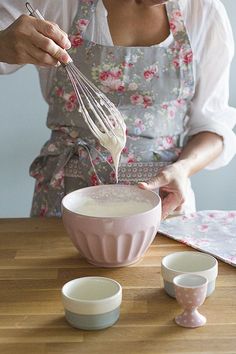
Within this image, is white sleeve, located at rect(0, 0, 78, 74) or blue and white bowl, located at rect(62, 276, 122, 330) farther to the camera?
white sleeve, located at rect(0, 0, 78, 74)

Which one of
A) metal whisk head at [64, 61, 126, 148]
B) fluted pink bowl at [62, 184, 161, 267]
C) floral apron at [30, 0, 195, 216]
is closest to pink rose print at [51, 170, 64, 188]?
floral apron at [30, 0, 195, 216]

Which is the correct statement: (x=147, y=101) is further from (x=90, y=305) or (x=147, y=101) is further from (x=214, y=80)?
(x=90, y=305)

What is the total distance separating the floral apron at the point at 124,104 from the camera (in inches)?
52.1

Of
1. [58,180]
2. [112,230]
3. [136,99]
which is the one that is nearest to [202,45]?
[136,99]

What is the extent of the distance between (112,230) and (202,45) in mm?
568

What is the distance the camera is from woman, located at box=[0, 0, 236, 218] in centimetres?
133

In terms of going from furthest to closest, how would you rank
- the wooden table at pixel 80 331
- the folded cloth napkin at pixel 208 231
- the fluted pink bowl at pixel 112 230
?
the folded cloth napkin at pixel 208 231, the fluted pink bowl at pixel 112 230, the wooden table at pixel 80 331

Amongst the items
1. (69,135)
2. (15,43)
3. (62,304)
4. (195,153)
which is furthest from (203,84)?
(62,304)

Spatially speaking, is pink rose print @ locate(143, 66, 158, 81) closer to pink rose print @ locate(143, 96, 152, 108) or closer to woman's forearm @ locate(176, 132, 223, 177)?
pink rose print @ locate(143, 96, 152, 108)

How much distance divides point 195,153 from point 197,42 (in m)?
0.24

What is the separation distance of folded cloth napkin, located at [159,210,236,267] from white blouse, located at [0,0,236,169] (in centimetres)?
23

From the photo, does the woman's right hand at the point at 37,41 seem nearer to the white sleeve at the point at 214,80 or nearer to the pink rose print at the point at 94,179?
the pink rose print at the point at 94,179

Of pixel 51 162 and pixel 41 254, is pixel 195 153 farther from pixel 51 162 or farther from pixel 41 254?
pixel 41 254

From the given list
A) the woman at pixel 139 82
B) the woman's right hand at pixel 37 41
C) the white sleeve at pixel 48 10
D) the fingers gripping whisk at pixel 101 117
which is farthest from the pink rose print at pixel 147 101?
the woman's right hand at pixel 37 41
